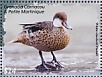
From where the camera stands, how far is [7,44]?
1220 mm

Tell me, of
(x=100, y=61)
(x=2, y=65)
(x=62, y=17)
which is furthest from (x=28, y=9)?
(x=100, y=61)

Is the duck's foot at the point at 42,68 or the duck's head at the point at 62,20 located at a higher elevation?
the duck's head at the point at 62,20

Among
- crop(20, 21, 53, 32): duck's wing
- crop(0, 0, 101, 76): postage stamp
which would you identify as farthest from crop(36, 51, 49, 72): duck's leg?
crop(20, 21, 53, 32): duck's wing

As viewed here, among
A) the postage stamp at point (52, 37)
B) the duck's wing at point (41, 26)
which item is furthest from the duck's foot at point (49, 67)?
the duck's wing at point (41, 26)

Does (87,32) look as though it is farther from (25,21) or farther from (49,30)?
(25,21)

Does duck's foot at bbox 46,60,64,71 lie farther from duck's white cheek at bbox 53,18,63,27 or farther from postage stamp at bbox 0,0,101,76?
duck's white cheek at bbox 53,18,63,27

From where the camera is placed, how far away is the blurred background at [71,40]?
1210mm

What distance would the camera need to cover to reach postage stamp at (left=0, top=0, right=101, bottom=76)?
1211 millimetres

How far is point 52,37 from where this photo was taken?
3.97 feet

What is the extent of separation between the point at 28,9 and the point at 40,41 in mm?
152

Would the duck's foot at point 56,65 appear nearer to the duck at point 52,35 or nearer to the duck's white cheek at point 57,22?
the duck at point 52,35

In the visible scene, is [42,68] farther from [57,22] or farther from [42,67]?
[57,22]

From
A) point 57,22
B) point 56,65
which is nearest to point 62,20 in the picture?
point 57,22

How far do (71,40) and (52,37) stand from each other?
3.4 inches
